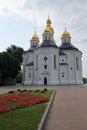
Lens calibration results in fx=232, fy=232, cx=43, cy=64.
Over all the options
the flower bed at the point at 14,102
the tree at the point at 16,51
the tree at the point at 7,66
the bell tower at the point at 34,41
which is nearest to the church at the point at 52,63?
the bell tower at the point at 34,41

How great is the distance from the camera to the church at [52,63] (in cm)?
6550

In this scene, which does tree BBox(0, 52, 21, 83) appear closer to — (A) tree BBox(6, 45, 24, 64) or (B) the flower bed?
(A) tree BBox(6, 45, 24, 64)

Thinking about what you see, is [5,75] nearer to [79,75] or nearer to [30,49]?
[30,49]

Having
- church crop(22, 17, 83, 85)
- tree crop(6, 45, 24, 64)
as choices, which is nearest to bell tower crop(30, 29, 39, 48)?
church crop(22, 17, 83, 85)

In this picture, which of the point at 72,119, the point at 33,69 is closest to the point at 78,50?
the point at 33,69

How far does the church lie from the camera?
215 feet

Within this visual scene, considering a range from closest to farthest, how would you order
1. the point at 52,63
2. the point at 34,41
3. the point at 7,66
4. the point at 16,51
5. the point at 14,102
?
the point at 14,102 < the point at 7,66 < the point at 52,63 < the point at 34,41 < the point at 16,51

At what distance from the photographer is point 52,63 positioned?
6600cm

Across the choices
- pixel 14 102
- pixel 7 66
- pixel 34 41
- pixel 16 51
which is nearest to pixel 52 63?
pixel 7 66

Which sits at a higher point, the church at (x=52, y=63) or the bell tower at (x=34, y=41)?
the bell tower at (x=34, y=41)

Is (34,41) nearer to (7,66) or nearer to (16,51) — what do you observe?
(16,51)

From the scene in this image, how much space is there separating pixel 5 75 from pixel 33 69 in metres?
9.99

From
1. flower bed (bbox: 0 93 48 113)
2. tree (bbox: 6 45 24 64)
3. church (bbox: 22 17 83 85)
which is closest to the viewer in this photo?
flower bed (bbox: 0 93 48 113)

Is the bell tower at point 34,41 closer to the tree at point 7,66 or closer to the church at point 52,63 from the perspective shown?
the church at point 52,63
